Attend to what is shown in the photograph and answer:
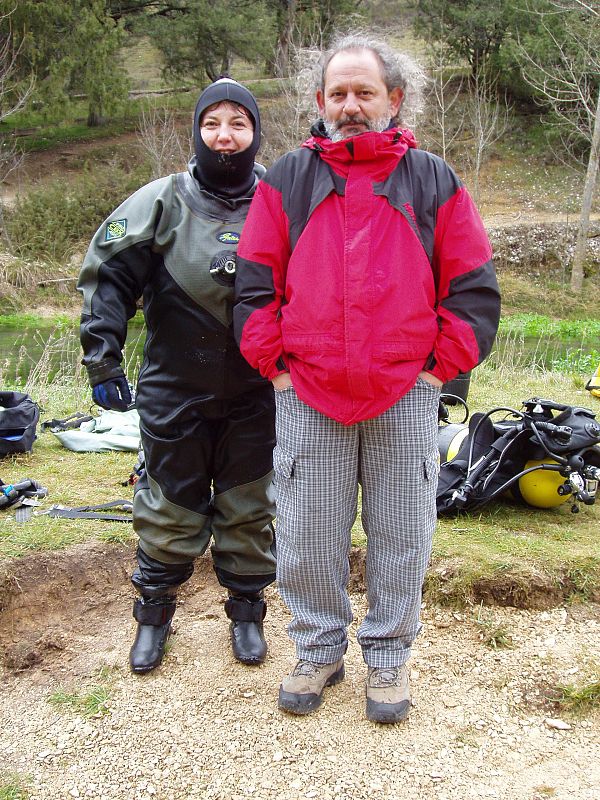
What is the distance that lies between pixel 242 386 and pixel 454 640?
1245 mm

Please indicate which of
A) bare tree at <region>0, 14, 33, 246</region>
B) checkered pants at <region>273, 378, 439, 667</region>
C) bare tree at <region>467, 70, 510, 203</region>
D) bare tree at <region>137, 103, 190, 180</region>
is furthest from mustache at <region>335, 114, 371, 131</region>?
bare tree at <region>467, 70, 510, 203</region>

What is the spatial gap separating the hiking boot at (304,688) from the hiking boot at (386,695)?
153mm

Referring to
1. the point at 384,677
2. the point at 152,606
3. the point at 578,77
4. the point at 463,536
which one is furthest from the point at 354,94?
the point at 578,77

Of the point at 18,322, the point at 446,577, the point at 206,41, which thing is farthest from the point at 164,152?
the point at 446,577

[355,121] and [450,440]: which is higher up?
[355,121]

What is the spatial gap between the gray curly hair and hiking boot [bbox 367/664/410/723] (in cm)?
160

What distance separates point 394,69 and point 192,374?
3.49 ft

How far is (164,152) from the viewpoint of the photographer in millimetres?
20891

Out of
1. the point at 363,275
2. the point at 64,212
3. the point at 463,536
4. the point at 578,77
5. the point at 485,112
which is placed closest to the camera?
the point at 363,275

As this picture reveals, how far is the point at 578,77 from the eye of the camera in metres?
21.4

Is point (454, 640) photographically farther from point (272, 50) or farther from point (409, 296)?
point (272, 50)

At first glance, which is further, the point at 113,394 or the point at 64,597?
the point at 64,597

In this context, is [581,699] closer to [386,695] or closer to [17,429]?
[386,695]

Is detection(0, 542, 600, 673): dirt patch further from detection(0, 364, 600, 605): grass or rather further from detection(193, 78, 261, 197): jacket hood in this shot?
detection(193, 78, 261, 197): jacket hood
